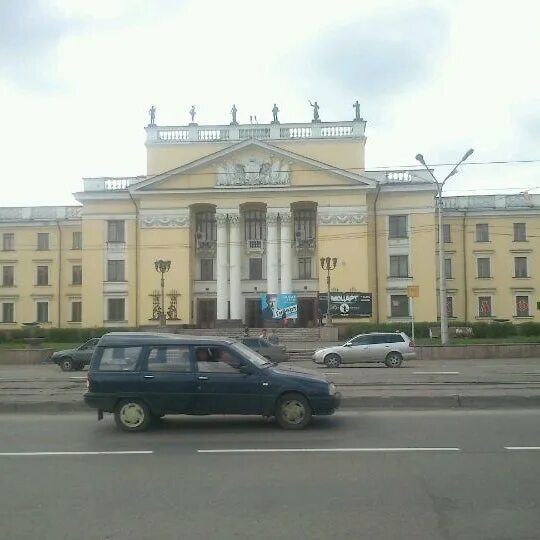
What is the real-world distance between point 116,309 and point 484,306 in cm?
3248

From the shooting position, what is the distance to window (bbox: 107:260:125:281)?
56812 millimetres

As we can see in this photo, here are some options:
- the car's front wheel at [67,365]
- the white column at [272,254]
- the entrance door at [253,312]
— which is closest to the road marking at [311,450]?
the car's front wheel at [67,365]

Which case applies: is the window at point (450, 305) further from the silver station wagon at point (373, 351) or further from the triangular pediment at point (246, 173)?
the silver station wagon at point (373, 351)

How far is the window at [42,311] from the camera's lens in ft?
200

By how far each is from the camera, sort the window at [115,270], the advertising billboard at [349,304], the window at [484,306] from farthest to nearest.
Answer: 1. the window at [484,306]
2. the window at [115,270]
3. the advertising billboard at [349,304]

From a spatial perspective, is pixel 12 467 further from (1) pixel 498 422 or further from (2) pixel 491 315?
(2) pixel 491 315

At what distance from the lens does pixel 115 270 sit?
57.0 meters

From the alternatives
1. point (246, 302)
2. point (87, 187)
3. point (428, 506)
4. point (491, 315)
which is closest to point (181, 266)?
point (246, 302)

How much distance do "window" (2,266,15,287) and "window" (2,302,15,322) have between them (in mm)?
1784

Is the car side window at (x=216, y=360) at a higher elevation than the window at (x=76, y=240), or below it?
below

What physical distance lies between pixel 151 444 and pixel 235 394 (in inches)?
62.6

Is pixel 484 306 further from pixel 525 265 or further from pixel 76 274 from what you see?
pixel 76 274

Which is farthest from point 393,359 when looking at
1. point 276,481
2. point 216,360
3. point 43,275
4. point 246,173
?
point 43,275

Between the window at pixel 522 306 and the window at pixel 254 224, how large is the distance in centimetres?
2366
